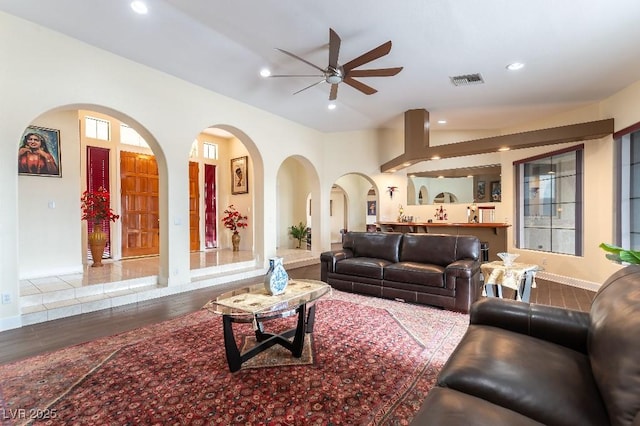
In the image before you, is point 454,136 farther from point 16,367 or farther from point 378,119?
point 16,367

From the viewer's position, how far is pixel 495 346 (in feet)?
5.18

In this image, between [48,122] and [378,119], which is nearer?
[48,122]

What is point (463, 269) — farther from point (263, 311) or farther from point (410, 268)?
point (263, 311)

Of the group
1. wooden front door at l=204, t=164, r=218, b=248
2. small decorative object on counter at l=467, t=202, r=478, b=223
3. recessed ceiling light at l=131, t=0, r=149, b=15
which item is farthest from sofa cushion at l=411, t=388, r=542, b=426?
wooden front door at l=204, t=164, r=218, b=248

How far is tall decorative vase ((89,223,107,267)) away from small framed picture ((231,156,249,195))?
3318 millimetres

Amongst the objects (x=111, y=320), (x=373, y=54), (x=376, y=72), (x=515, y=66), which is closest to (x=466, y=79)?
(x=515, y=66)

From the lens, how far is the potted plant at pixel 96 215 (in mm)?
5223

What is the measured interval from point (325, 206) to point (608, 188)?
204 inches

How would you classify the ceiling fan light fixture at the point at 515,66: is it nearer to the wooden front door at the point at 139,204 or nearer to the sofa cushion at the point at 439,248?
the sofa cushion at the point at 439,248

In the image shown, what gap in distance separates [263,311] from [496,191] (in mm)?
6717

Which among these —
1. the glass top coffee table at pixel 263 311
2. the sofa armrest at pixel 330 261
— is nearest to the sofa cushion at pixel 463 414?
the glass top coffee table at pixel 263 311

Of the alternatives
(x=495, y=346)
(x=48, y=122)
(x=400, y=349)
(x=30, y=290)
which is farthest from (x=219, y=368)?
(x=48, y=122)

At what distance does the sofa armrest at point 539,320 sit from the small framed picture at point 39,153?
20.3ft

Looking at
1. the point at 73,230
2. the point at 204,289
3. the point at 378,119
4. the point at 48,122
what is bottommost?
the point at 204,289
